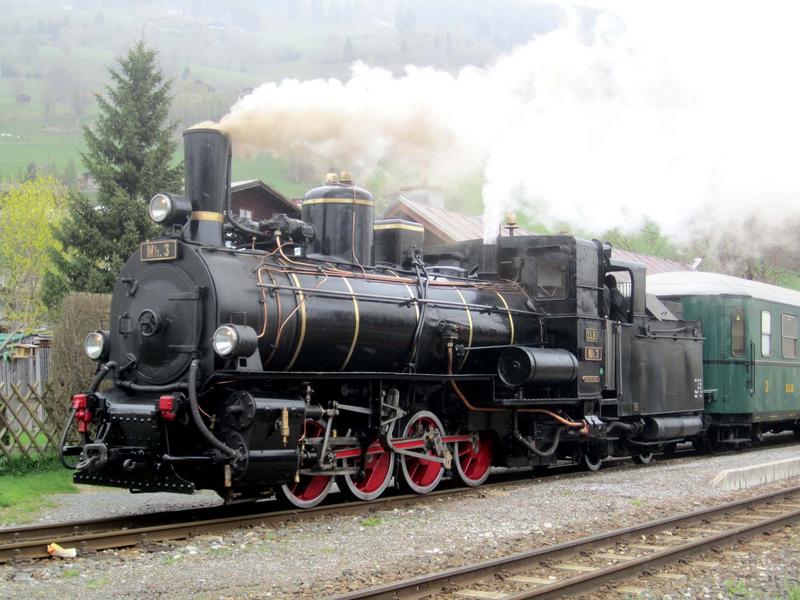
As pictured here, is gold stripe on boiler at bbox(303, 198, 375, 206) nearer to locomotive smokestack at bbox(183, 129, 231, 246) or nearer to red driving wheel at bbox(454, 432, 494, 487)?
locomotive smokestack at bbox(183, 129, 231, 246)

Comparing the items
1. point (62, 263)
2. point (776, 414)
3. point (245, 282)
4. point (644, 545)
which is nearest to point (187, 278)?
point (245, 282)

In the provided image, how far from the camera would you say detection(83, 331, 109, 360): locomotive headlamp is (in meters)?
9.63

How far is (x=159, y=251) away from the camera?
363 inches

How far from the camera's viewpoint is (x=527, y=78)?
17.4 metres

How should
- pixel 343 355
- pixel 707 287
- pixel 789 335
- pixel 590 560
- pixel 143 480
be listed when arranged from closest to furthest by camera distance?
pixel 590 560 → pixel 143 480 → pixel 343 355 → pixel 707 287 → pixel 789 335

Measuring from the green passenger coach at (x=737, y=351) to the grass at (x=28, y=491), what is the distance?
35.2ft

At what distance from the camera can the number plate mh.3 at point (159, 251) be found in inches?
356

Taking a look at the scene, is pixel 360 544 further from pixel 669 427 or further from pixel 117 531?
pixel 669 427

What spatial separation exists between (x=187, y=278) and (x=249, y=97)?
3302 mm

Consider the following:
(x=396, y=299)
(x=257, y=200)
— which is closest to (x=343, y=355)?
(x=396, y=299)

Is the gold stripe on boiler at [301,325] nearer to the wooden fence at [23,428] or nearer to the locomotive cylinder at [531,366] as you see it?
the locomotive cylinder at [531,366]

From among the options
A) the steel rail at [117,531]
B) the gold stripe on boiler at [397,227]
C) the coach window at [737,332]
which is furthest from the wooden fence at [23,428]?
the coach window at [737,332]

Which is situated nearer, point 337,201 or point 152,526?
point 152,526

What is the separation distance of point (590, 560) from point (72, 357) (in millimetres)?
8624
